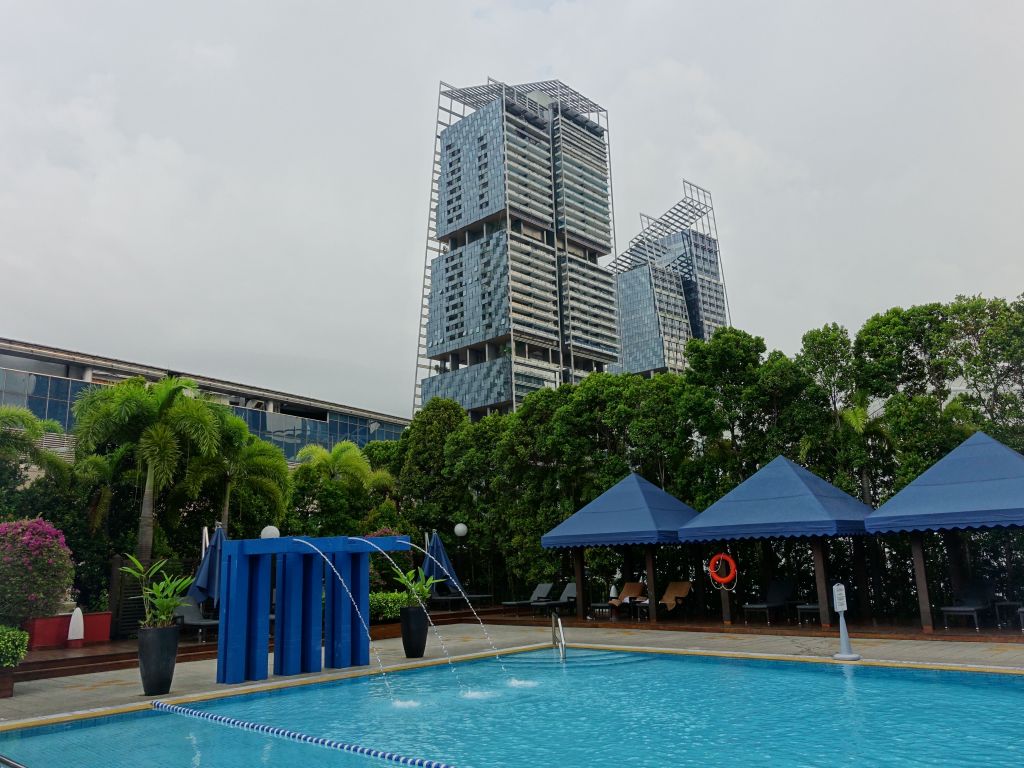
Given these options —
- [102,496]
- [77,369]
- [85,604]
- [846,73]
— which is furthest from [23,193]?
[77,369]

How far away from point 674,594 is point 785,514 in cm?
432

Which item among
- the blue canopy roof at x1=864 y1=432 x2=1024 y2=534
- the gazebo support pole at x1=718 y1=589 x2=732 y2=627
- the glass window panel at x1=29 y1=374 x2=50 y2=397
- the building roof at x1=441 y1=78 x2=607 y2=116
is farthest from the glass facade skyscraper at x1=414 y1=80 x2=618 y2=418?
the blue canopy roof at x1=864 y1=432 x2=1024 y2=534

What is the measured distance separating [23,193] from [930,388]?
22329mm

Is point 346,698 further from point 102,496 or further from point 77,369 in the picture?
point 77,369

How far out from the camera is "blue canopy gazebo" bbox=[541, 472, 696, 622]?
54.7 ft

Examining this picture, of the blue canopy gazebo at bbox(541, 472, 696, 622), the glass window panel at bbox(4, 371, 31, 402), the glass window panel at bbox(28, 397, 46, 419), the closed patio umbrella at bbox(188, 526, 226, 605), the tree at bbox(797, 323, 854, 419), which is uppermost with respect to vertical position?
the glass window panel at bbox(4, 371, 31, 402)

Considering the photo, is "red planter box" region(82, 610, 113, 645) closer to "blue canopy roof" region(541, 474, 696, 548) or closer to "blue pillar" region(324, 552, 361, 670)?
"blue pillar" region(324, 552, 361, 670)

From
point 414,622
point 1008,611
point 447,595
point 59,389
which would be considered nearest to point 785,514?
point 1008,611

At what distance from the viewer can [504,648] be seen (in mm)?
13562

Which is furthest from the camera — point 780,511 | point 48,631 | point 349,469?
point 349,469

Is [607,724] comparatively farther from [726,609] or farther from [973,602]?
[973,602]

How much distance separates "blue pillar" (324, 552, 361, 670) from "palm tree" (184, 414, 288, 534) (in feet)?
25.0

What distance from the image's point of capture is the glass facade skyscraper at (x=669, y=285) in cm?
16112

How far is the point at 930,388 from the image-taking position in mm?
17328
